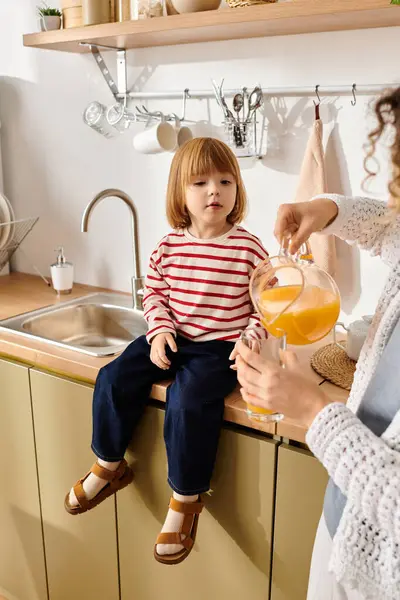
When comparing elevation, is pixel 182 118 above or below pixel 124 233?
above

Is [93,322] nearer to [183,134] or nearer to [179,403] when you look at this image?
[183,134]

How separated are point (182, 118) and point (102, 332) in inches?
28.3

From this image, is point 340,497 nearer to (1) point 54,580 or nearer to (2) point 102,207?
(1) point 54,580

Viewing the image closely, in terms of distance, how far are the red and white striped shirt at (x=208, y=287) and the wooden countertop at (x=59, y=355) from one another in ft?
0.48

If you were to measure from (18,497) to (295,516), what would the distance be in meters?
0.90

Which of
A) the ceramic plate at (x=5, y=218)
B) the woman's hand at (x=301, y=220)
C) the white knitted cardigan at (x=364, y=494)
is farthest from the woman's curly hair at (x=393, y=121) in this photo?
the ceramic plate at (x=5, y=218)

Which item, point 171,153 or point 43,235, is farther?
point 43,235

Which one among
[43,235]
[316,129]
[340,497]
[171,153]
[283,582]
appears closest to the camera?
[340,497]

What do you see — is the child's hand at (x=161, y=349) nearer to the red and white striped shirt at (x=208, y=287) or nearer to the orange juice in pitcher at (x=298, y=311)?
the red and white striped shirt at (x=208, y=287)

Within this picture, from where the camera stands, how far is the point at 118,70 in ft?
6.24

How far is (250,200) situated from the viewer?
5.80 ft

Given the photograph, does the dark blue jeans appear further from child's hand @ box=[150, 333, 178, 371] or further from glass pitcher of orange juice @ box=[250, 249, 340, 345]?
glass pitcher of orange juice @ box=[250, 249, 340, 345]

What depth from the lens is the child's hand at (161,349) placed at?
4.37 feet

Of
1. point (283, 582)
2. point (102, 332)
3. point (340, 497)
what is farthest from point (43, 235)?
point (340, 497)
